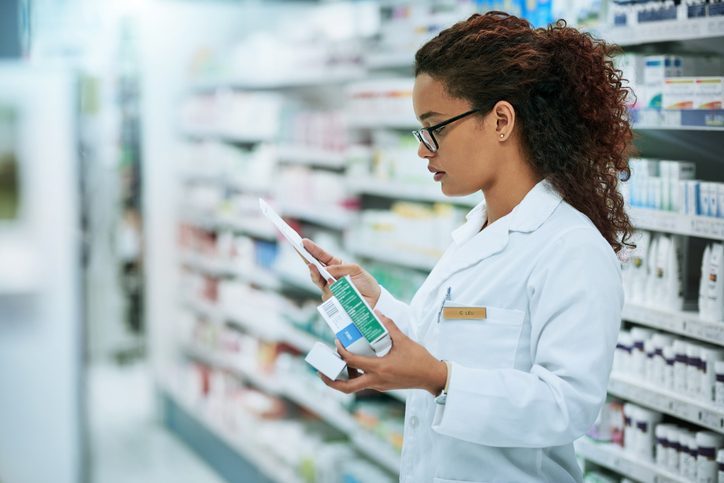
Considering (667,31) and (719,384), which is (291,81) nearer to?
(667,31)

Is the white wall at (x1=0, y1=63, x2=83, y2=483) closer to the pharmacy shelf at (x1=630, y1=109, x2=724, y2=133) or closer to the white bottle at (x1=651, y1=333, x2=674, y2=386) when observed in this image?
the pharmacy shelf at (x1=630, y1=109, x2=724, y2=133)

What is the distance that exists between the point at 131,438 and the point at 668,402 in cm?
535

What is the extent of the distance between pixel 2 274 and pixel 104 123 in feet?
15.1

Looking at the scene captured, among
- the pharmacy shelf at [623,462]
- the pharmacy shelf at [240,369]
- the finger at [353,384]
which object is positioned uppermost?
the finger at [353,384]

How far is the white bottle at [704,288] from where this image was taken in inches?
106

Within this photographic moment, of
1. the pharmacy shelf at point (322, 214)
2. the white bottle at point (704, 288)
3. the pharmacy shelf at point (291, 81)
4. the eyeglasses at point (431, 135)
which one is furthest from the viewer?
the pharmacy shelf at point (291, 81)

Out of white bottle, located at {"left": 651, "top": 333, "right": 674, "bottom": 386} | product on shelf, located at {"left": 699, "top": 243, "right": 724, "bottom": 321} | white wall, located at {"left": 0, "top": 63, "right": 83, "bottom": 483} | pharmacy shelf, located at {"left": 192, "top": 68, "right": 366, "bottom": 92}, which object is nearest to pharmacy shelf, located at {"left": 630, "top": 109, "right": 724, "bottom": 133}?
product on shelf, located at {"left": 699, "top": 243, "right": 724, "bottom": 321}

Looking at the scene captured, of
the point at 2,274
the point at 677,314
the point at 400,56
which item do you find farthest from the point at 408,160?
the point at 2,274

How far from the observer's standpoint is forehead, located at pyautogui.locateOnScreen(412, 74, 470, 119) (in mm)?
1956

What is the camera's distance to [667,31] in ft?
8.90

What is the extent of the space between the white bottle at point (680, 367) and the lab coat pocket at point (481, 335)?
1094 millimetres

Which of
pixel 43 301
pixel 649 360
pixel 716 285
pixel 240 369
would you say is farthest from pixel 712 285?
pixel 240 369

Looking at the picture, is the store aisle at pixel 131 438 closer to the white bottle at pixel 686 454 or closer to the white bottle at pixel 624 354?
the white bottle at pixel 624 354

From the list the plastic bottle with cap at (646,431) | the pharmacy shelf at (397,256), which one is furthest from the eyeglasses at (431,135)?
the pharmacy shelf at (397,256)
